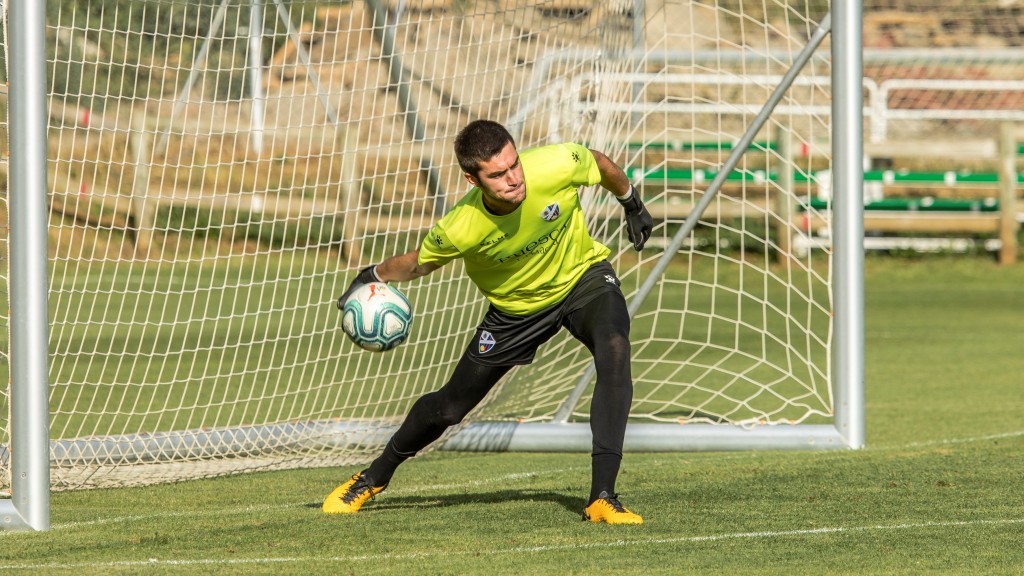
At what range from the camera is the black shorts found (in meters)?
5.58

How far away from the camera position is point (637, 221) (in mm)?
5742

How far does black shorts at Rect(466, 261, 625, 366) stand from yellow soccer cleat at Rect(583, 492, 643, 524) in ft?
2.28

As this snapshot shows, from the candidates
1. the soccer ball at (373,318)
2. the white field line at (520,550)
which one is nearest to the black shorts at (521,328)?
the soccer ball at (373,318)

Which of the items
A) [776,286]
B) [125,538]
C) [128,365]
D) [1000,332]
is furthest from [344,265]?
[776,286]

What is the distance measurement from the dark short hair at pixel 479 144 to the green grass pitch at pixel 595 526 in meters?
1.35

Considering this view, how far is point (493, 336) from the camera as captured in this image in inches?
221

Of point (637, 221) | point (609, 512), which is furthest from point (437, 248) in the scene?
point (609, 512)

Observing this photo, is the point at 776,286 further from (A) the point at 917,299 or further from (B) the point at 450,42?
(B) the point at 450,42

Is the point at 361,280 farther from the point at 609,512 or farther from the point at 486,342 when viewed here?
the point at 609,512

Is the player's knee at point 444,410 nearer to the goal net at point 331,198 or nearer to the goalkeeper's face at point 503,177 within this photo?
the goalkeeper's face at point 503,177

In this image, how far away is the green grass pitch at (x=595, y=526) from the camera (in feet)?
15.1

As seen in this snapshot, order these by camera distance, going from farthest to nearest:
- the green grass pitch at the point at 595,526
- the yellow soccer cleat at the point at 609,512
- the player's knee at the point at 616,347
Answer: the player's knee at the point at 616,347, the yellow soccer cleat at the point at 609,512, the green grass pitch at the point at 595,526

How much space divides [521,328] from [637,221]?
66cm

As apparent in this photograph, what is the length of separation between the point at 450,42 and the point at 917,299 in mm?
9250
